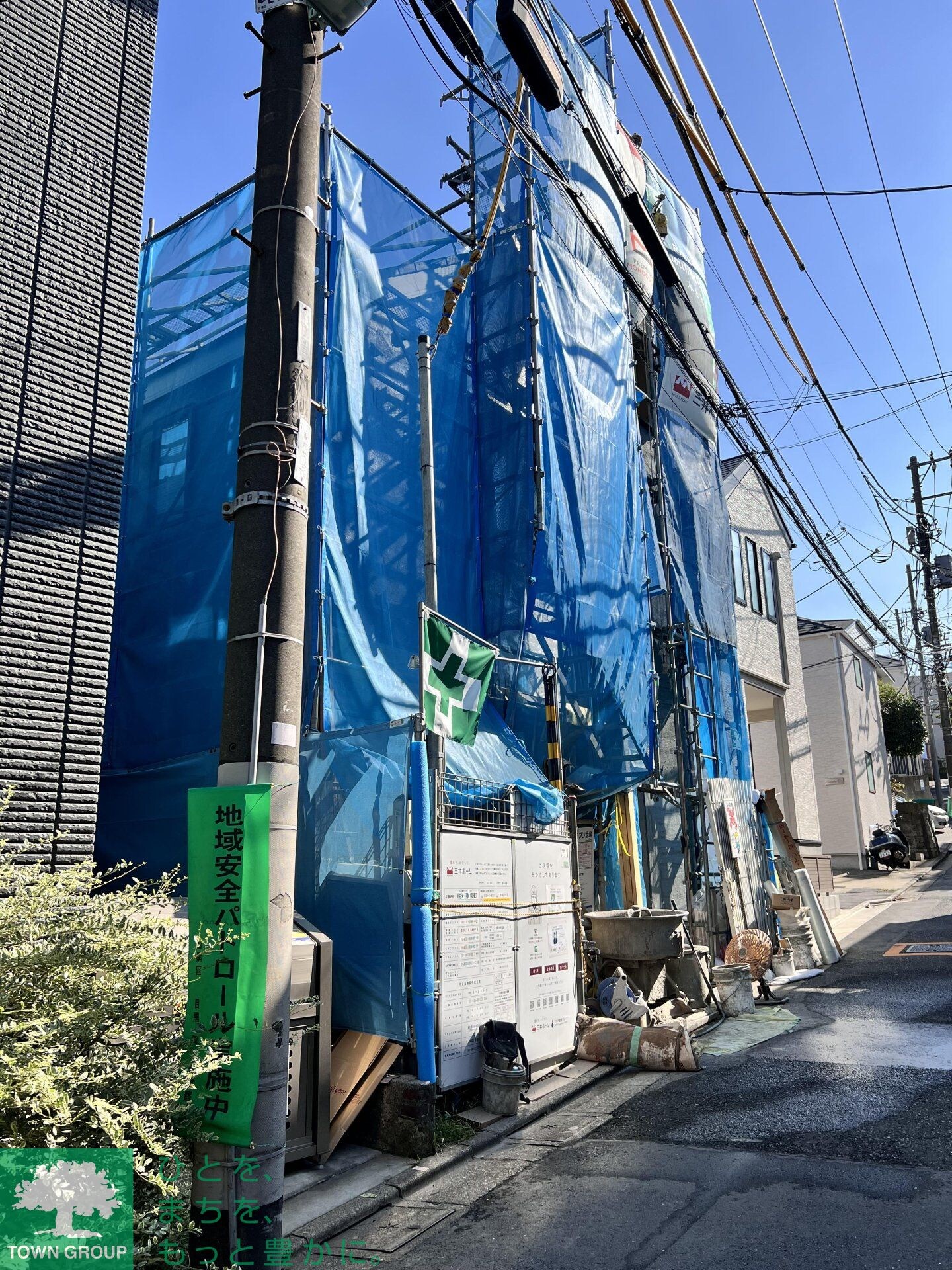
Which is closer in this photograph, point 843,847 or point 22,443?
point 22,443

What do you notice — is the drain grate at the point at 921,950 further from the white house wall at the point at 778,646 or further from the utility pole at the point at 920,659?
the utility pole at the point at 920,659

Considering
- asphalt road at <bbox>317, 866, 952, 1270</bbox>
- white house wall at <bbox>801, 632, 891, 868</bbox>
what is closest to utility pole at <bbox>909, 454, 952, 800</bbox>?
white house wall at <bbox>801, 632, 891, 868</bbox>

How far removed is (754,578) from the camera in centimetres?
2019

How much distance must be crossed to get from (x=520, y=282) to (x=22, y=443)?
279 inches

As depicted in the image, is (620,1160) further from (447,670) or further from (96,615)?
(96,615)

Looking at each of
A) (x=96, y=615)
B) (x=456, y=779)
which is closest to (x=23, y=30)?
(x=96, y=615)

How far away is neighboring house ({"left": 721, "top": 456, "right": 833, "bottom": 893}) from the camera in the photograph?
1948cm

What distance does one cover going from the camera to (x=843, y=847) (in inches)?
1133

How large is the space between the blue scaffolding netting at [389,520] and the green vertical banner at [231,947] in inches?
120

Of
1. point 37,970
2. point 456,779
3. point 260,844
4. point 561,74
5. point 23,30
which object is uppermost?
point 561,74

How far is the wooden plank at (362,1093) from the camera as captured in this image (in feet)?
19.8

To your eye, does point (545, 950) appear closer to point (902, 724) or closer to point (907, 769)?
point (902, 724)

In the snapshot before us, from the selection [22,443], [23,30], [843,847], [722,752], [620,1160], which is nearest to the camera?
[620,1160]

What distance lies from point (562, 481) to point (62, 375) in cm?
617
